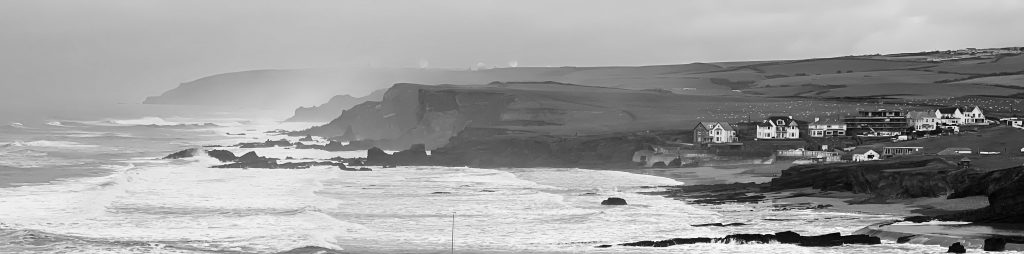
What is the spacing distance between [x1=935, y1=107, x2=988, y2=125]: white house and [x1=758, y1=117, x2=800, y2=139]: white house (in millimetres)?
10822

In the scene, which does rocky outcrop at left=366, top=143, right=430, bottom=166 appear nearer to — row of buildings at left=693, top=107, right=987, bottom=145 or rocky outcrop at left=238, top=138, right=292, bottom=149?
row of buildings at left=693, top=107, right=987, bottom=145

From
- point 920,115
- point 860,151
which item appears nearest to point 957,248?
point 860,151

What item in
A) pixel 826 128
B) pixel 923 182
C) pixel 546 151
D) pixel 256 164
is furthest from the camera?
pixel 826 128

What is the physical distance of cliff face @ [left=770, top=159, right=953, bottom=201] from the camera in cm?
5509

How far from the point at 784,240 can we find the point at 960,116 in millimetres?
59523

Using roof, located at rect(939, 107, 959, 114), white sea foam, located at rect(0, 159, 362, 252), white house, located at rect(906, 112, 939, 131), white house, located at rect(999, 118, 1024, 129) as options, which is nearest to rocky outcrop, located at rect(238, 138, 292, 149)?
white sea foam, located at rect(0, 159, 362, 252)

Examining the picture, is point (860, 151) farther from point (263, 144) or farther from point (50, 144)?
point (50, 144)

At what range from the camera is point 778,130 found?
9238 cm

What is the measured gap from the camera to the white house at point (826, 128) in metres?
93.2

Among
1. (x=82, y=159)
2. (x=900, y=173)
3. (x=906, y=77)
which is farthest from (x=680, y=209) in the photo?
(x=906, y=77)

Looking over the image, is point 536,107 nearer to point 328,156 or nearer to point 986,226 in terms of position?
point 328,156

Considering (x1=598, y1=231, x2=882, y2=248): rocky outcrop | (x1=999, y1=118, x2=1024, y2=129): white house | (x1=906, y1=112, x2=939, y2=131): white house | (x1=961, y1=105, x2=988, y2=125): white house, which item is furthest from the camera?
(x1=961, y1=105, x2=988, y2=125): white house

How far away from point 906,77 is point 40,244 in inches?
4640

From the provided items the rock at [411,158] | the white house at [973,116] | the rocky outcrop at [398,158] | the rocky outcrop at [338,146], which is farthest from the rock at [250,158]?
the white house at [973,116]
